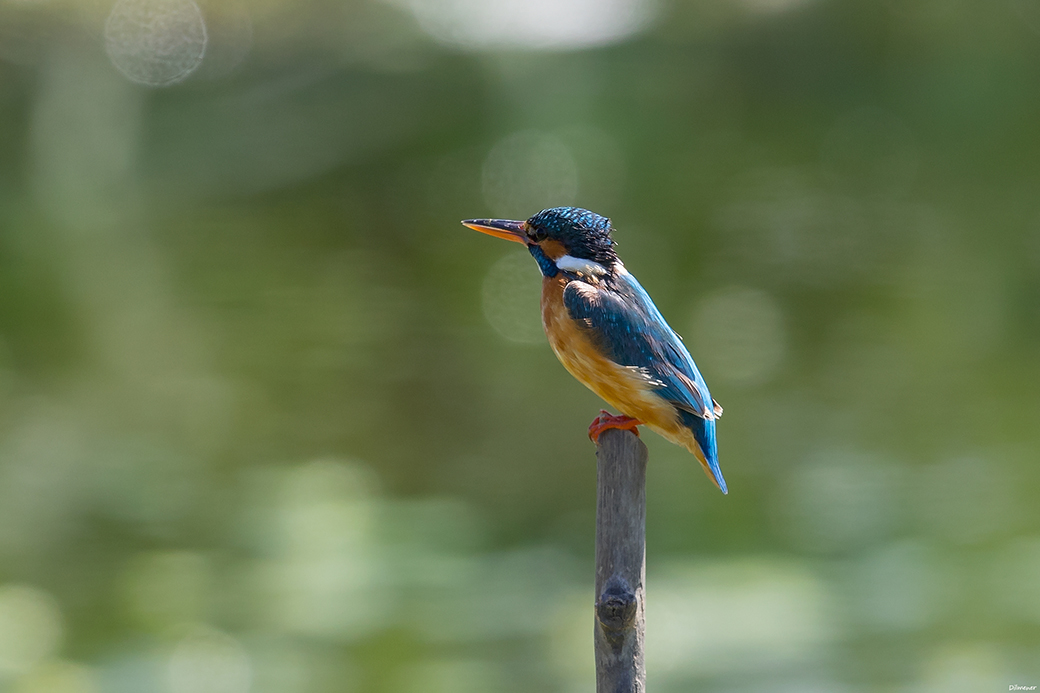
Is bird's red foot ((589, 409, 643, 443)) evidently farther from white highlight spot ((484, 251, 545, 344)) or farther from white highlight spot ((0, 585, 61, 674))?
white highlight spot ((484, 251, 545, 344))

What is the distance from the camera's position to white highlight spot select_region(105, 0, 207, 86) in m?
5.73

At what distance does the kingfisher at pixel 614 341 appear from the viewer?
5.06ft

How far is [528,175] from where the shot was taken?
5.82 meters

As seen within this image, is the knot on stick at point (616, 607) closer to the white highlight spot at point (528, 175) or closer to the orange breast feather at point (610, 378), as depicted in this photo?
the orange breast feather at point (610, 378)

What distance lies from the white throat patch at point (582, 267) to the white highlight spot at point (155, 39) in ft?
15.9

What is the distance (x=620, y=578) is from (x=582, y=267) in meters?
0.59

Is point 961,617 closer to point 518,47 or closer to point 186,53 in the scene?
point 518,47

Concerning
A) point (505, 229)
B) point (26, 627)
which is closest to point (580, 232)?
point (505, 229)

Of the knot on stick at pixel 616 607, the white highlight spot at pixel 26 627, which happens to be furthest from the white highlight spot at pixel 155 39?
the knot on stick at pixel 616 607

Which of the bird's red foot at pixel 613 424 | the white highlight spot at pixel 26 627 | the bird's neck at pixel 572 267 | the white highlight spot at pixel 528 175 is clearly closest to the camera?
the bird's red foot at pixel 613 424

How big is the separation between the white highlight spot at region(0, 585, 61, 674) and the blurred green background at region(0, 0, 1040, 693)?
0.05 feet

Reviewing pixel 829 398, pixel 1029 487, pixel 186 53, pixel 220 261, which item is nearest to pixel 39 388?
pixel 220 261

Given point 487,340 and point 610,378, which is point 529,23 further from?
point 610,378

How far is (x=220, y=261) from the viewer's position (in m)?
6.04
